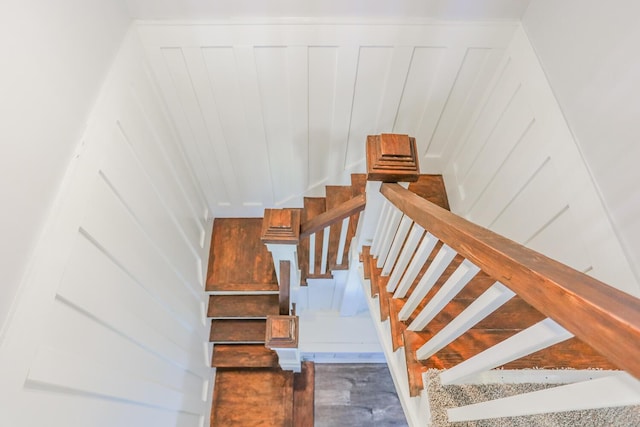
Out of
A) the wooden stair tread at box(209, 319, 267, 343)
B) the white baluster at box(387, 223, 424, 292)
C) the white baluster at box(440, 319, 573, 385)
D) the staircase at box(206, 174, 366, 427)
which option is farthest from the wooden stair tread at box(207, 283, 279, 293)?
the white baluster at box(440, 319, 573, 385)

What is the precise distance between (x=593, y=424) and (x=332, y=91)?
1.59m

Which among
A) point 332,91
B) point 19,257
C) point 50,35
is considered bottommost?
point 19,257

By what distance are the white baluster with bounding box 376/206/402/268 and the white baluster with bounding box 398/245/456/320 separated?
28cm

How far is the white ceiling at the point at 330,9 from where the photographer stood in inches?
57.9

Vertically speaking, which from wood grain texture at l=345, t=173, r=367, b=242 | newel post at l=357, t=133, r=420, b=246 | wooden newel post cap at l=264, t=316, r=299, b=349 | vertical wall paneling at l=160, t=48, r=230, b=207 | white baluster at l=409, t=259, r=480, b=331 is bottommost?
white baluster at l=409, t=259, r=480, b=331

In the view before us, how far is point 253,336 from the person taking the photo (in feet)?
7.84

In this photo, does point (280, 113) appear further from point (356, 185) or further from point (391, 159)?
point (391, 159)

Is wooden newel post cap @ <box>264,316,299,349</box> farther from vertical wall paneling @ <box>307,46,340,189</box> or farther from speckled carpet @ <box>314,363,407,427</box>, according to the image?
speckled carpet @ <box>314,363,407,427</box>

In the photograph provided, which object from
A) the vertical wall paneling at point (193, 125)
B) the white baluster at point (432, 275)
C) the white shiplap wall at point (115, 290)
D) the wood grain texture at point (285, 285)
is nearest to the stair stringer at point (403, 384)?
the white baluster at point (432, 275)

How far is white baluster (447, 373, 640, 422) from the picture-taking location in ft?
1.51

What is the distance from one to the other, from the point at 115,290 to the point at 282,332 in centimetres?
82

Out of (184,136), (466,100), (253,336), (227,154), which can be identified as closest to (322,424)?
(253,336)

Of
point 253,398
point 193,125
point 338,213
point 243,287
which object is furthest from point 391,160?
point 253,398

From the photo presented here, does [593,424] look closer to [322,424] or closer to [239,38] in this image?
[239,38]
